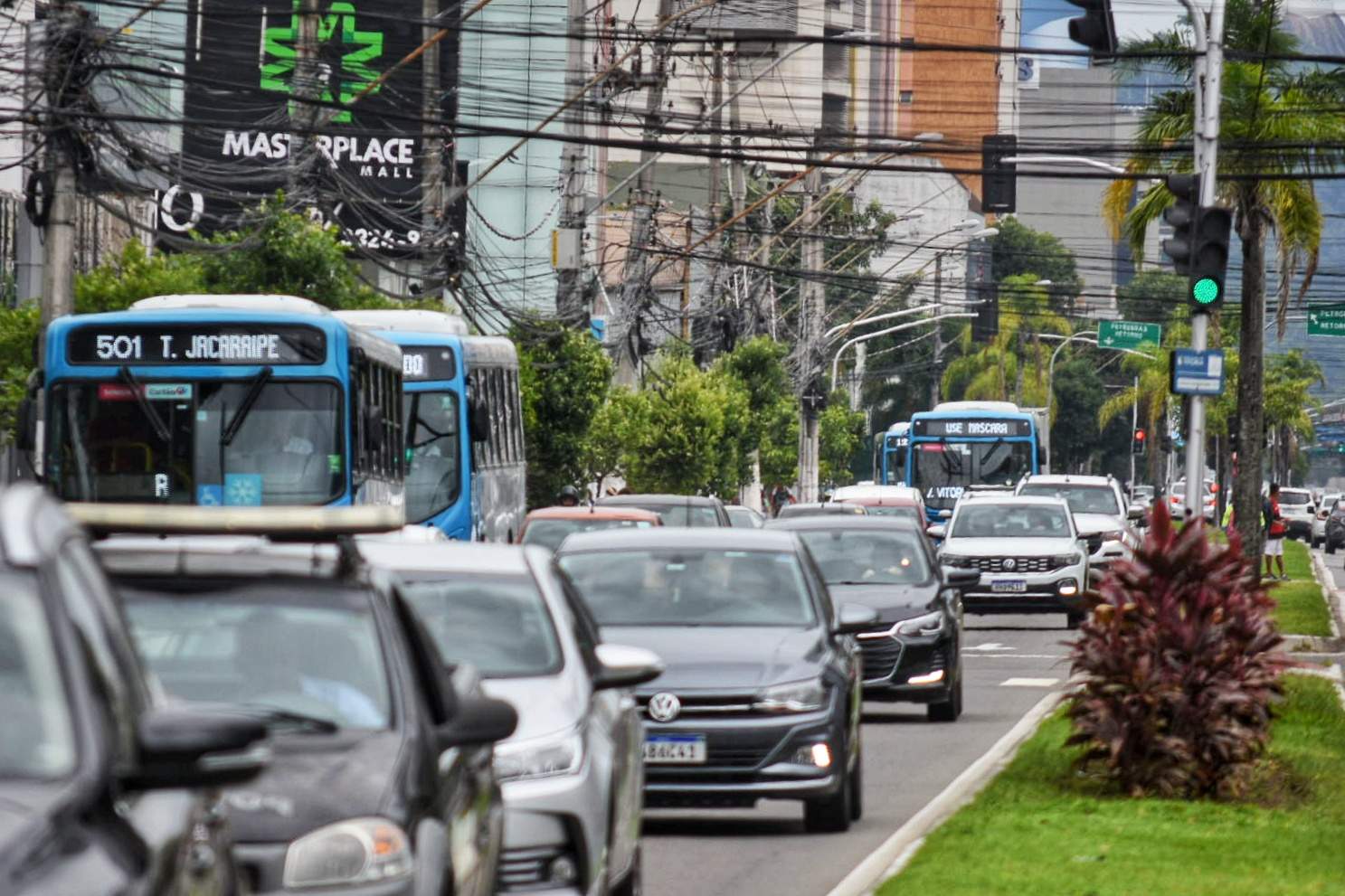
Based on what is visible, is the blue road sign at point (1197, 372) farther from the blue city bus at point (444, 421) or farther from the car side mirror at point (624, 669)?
the car side mirror at point (624, 669)

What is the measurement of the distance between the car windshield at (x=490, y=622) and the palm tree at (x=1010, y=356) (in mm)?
96403

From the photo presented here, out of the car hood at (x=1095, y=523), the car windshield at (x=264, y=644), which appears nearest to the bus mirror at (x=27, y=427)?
the car windshield at (x=264, y=644)

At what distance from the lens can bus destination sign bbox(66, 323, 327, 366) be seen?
70.1 feet

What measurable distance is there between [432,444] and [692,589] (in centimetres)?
Answer: 1571

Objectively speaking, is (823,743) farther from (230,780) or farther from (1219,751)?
(230,780)

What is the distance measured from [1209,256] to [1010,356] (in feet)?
313

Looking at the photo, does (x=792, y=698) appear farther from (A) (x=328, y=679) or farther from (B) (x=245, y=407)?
(B) (x=245, y=407)

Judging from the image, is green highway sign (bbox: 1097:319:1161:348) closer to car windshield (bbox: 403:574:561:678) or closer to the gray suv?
the gray suv

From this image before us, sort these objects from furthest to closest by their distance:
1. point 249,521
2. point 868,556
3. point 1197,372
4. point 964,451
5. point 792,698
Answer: point 964,451 < point 868,556 < point 1197,372 < point 792,698 < point 249,521

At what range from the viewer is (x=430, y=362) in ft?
97.3

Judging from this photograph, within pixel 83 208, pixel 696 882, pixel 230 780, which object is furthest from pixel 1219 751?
pixel 83 208

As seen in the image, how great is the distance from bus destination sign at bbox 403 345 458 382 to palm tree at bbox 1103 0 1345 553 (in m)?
8.88

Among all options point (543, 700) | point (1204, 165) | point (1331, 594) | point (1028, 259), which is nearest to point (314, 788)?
point (543, 700)

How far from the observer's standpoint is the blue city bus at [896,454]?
5584 centimetres
